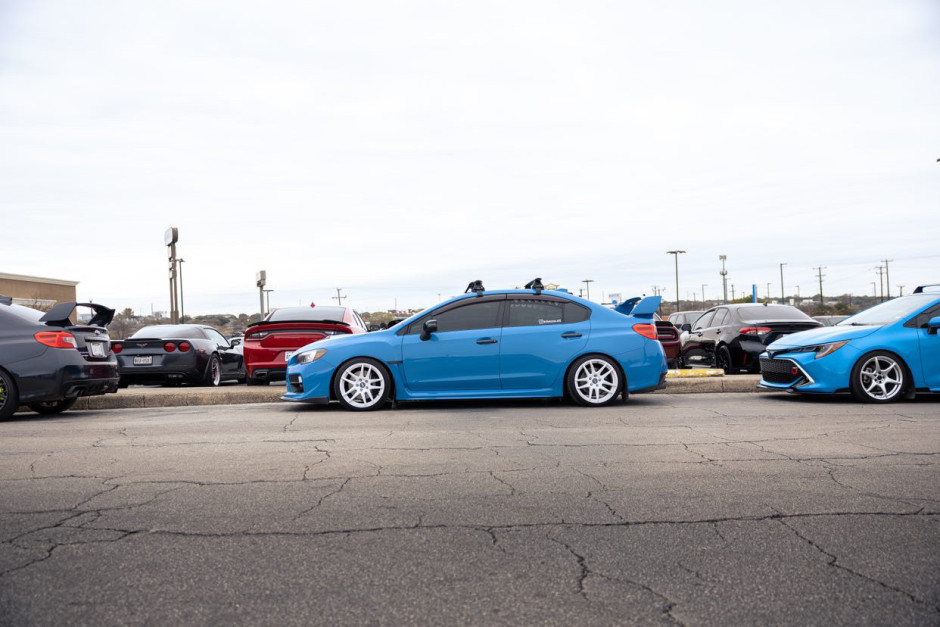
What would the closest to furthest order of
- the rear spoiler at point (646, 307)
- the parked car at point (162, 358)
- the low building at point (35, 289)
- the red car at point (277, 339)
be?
the rear spoiler at point (646, 307)
the red car at point (277, 339)
the parked car at point (162, 358)
the low building at point (35, 289)

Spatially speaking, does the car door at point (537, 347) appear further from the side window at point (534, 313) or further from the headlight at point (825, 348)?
the headlight at point (825, 348)

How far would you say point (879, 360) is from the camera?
9867mm

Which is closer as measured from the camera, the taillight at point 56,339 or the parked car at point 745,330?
the taillight at point 56,339

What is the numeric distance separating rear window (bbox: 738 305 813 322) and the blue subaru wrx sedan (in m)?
4.94

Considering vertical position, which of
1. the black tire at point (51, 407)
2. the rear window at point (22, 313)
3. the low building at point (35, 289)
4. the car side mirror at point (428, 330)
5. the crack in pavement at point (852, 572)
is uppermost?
the low building at point (35, 289)

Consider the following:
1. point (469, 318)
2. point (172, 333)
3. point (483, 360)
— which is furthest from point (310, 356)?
point (172, 333)

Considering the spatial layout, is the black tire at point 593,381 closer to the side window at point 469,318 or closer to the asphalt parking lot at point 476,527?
the side window at point 469,318

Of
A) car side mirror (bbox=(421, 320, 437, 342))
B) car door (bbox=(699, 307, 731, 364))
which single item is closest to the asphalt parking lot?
car side mirror (bbox=(421, 320, 437, 342))

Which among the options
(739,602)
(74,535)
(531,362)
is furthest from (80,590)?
(531,362)

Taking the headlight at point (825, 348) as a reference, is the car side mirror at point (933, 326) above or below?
above

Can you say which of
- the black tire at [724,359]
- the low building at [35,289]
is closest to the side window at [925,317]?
the black tire at [724,359]

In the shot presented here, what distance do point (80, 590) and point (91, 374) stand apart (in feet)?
23.6

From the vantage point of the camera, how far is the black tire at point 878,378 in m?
9.78

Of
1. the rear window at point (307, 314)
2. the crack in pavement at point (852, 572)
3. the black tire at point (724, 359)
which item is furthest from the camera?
the black tire at point (724, 359)
